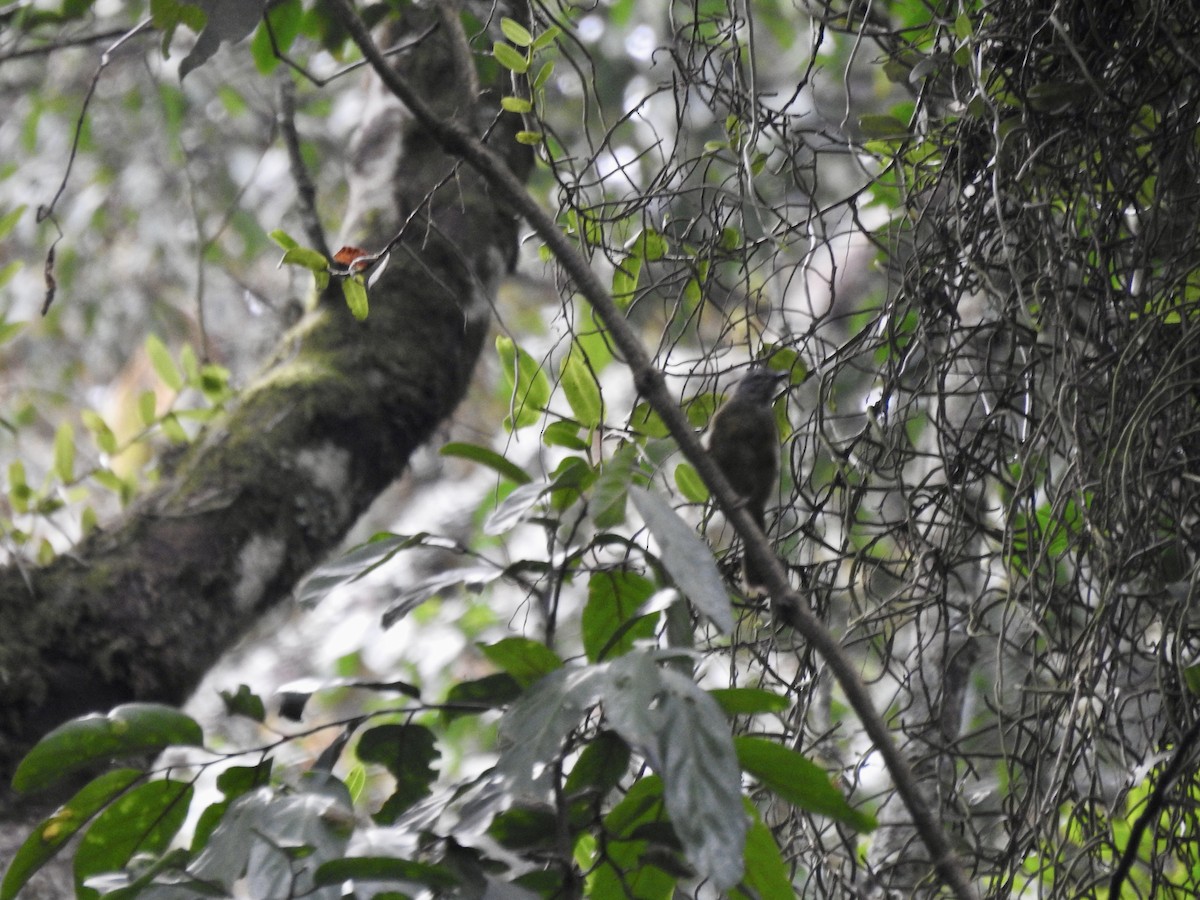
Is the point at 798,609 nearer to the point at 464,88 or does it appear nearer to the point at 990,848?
the point at 990,848

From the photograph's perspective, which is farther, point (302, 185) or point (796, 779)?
point (302, 185)

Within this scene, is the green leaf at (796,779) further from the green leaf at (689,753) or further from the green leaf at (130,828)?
the green leaf at (130,828)

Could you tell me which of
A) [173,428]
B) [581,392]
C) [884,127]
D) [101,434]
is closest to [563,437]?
[581,392]

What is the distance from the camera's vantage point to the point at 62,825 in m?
1.25

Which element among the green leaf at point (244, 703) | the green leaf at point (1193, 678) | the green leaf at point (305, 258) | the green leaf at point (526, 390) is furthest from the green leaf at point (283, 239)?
the green leaf at point (1193, 678)

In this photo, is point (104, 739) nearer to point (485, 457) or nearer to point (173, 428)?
point (485, 457)

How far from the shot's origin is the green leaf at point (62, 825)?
1.23 metres

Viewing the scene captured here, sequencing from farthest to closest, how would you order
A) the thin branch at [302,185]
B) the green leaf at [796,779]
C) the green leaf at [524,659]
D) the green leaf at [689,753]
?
the thin branch at [302,185], the green leaf at [524,659], the green leaf at [796,779], the green leaf at [689,753]

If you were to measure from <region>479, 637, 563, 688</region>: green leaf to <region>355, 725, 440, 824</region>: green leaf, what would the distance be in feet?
0.58

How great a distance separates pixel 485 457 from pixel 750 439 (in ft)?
2.32

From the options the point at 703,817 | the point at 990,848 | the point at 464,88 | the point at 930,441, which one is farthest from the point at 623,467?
the point at 930,441

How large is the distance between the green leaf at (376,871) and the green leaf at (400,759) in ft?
1.03

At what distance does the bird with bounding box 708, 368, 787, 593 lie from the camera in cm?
194

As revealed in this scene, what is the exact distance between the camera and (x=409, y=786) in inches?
52.5
